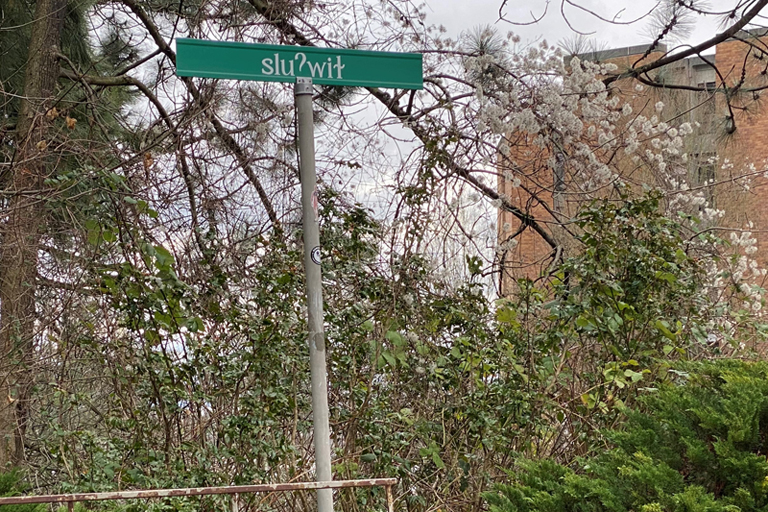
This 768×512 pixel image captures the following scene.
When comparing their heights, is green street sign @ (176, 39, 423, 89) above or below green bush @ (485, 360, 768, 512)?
above

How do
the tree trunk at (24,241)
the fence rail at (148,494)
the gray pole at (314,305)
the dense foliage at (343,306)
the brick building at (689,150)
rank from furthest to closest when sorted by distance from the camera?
the brick building at (689,150), the tree trunk at (24,241), the dense foliage at (343,306), the gray pole at (314,305), the fence rail at (148,494)

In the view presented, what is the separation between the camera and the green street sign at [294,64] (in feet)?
7.60

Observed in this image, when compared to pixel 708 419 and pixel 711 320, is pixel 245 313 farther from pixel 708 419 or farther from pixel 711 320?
pixel 711 320

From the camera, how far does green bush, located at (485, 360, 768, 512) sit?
82.5 inches

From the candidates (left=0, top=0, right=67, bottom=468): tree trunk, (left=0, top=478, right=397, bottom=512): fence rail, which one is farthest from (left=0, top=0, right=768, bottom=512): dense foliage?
(left=0, top=478, right=397, bottom=512): fence rail

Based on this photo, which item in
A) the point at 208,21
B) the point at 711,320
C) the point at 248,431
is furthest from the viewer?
the point at 208,21

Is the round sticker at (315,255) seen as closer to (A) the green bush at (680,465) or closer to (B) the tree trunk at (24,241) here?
(A) the green bush at (680,465)

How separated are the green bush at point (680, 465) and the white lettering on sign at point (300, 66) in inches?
58.5

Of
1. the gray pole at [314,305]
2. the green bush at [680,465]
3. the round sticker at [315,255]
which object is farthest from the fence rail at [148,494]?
the round sticker at [315,255]

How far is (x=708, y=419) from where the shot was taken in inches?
90.2

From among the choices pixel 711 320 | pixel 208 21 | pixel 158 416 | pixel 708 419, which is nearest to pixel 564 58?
pixel 711 320

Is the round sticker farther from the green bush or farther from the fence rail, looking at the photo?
the green bush

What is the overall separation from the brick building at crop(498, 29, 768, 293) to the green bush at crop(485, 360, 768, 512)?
4.92ft

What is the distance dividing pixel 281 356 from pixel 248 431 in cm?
35
